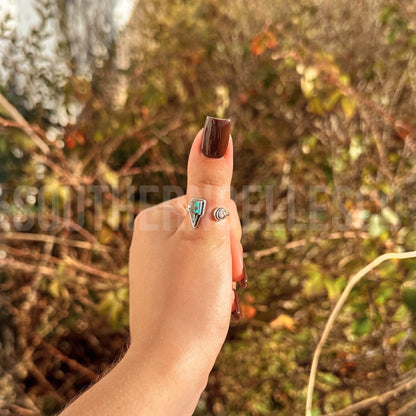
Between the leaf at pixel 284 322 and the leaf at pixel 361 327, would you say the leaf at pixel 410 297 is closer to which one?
the leaf at pixel 361 327

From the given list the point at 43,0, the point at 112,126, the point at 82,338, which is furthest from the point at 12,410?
the point at 43,0

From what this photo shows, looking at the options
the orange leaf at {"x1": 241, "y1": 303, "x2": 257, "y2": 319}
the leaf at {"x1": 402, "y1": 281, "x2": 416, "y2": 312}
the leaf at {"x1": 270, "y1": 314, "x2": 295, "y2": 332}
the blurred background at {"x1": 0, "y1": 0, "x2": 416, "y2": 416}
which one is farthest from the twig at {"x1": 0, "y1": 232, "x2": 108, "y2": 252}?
the leaf at {"x1": 402, "y1": 281, "x2": 416, "y2": 312}

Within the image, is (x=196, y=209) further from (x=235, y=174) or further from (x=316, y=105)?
(x=235, y=174)

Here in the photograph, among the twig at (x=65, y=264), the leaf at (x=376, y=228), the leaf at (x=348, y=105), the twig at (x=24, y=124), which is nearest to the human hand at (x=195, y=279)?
the leaf at (x=376, y=228)

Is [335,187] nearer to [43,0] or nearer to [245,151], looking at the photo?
[245,151]

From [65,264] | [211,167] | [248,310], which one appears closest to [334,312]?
[211,167]

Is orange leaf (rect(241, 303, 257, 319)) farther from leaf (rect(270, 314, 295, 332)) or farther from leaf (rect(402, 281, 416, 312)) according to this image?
leaf (rect(402, 281, 416, 312))
